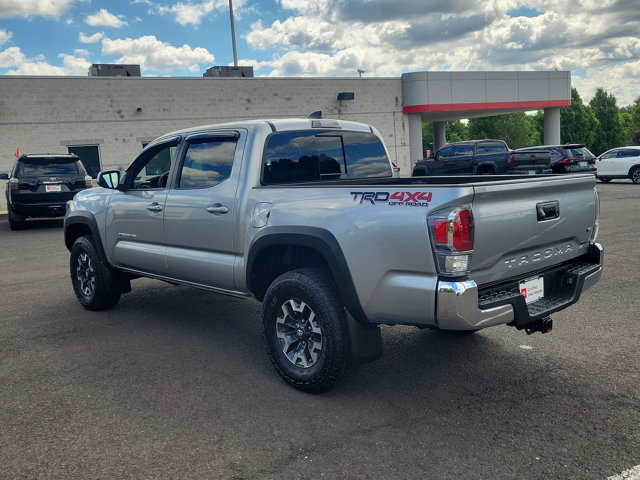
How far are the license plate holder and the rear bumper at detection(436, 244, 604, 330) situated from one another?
0.13ft

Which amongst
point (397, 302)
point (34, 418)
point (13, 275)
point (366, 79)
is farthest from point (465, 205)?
point (366, 79)

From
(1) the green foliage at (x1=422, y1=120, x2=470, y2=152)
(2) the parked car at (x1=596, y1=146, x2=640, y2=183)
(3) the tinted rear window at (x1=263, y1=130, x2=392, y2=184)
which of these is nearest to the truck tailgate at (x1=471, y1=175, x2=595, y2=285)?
(3) the tinted rear window at (x1=263, y1=130, x2=392, y2=184)

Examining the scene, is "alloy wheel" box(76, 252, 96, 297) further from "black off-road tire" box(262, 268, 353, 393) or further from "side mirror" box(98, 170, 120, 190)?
"black off-road tire" box(262, 268, 353, 393)

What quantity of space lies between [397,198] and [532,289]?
3.79 ft

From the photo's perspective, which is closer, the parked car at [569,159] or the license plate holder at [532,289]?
the license plate holder at [532,289]

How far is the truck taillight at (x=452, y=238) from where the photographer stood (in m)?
3.29

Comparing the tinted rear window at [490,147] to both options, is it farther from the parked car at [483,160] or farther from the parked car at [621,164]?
the parked car at [621,164]

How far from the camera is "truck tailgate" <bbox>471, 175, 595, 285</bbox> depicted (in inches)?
136

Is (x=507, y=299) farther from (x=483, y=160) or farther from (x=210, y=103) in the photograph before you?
Result: (x=210, y=103)

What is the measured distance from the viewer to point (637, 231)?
10836 millimetres

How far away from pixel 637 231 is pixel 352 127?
7757 millimetres

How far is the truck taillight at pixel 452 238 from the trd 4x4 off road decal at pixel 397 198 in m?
0.11

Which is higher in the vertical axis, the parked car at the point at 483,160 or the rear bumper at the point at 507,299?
the parked car at the point at 483,160

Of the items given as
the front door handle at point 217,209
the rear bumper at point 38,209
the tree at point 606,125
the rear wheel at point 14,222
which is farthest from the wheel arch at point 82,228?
the tree at point 606,125
